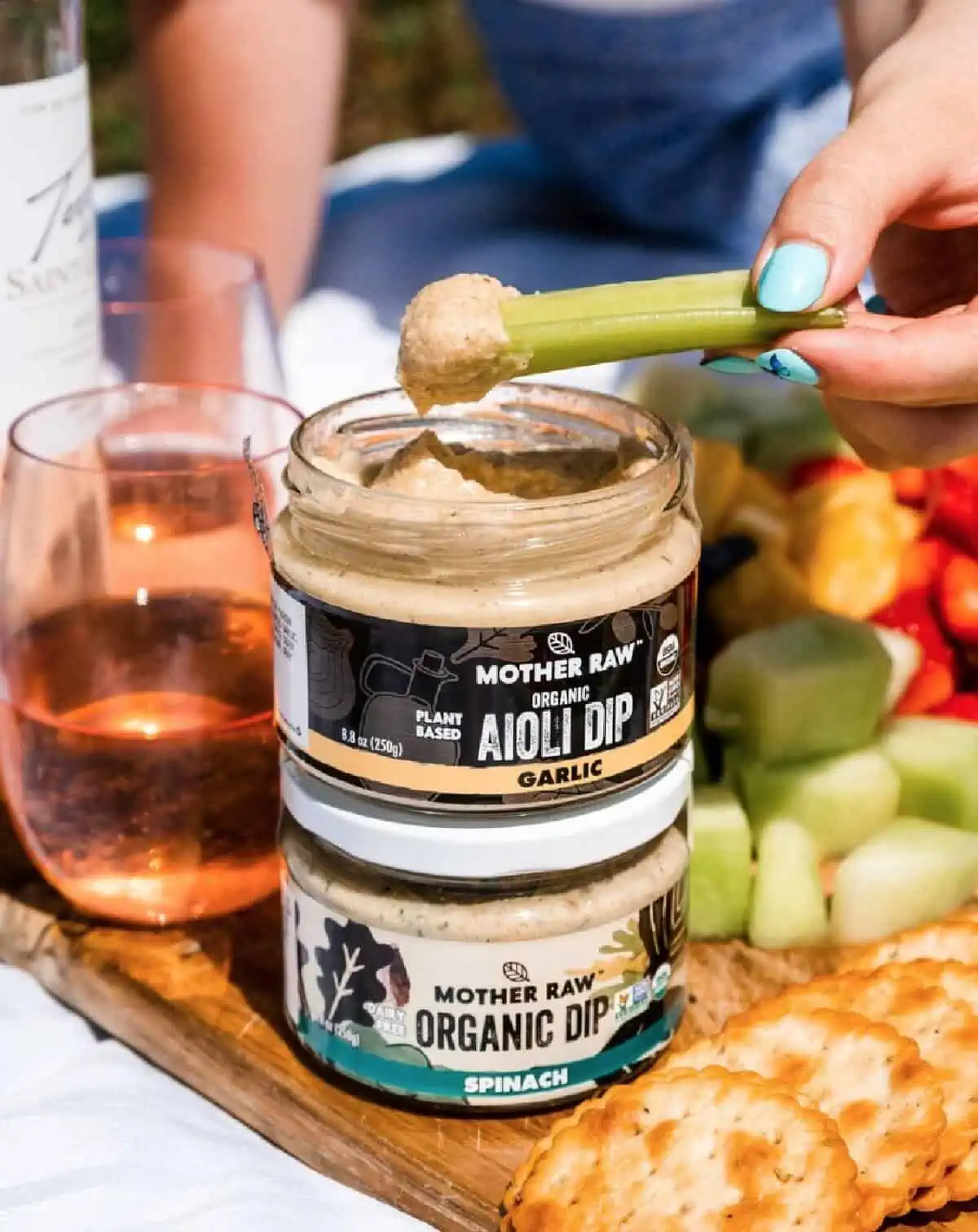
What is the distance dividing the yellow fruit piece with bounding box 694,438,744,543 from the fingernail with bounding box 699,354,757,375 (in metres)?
0.35

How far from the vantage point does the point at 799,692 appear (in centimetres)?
115

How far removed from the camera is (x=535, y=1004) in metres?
0.96

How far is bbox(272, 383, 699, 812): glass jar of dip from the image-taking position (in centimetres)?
88

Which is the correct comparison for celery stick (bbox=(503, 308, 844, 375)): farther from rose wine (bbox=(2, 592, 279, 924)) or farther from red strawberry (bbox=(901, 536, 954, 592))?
red strawberry (bbox=(901, 536, 954, 592))

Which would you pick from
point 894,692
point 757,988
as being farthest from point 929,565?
point 757,988

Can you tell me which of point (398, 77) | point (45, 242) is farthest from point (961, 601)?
point (398, 77)

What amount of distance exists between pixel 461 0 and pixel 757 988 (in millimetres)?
1677

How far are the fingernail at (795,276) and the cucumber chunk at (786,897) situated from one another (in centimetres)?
38

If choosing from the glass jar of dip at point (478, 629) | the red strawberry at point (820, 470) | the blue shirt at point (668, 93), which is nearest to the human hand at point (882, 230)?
the glass jar of dip at point (478, 629)

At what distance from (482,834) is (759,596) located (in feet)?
1.46

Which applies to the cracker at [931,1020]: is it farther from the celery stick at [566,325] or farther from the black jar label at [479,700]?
the celery stick at [566,325]

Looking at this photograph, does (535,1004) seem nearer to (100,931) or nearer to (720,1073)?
(720,1073)

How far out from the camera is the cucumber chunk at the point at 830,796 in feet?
3.78

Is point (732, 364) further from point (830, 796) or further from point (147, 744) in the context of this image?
point (147, 744)
